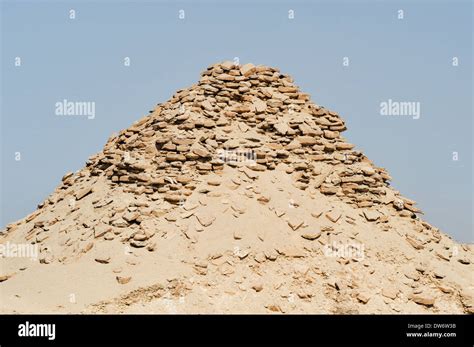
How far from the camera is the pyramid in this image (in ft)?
54.6

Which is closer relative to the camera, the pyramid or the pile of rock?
the pyramid

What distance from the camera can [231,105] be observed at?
22016mm

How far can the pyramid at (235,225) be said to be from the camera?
1666 cm

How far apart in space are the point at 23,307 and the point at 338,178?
1076 centimetres

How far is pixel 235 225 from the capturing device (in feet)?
60.4

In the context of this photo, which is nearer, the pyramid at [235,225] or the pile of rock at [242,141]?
the pyramid at [235,225]

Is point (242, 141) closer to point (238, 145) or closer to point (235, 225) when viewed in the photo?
point (238, 145)

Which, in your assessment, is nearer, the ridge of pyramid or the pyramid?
the pyramid

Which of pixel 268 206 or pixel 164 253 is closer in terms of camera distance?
pixel 164 253

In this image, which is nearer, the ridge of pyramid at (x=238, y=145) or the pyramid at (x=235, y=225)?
the pyramid at (x=235, y=225)

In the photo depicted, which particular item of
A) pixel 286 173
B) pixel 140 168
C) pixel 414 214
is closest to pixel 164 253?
pixel 140 168

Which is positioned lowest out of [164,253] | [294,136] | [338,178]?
[164,253]

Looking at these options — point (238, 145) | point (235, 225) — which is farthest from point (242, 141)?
point (235, 225)
